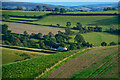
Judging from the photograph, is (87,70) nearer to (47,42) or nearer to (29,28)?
(47,42)

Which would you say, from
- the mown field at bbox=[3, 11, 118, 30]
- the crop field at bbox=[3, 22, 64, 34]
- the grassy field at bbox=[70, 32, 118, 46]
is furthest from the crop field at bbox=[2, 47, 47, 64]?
the mown field at bbox=[3, 11, 118, 30]

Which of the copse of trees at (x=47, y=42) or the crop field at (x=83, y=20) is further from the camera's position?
the crop field at (x=83, y=20)

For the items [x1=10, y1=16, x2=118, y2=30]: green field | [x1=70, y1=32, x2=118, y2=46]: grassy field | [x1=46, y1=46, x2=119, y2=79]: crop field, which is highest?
[x1=10, y1=16, x2=118, y2=30]: green field

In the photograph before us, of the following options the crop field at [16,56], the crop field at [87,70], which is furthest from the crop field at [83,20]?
the crop field at [87,70]

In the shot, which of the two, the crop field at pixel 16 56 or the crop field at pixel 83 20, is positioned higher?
→ the crop field at pixel 83 20

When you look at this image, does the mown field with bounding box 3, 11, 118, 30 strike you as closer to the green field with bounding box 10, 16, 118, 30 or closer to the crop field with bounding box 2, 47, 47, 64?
the green field with bounding box 10, 16, 118, 30

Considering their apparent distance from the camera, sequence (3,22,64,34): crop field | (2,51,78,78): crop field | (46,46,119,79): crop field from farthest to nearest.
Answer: (3,22,64,34): crop field, (2,51,78,78): crop field, (46,46,119,79): crop field

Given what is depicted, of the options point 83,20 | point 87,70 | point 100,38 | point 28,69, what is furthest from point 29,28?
point 87,70

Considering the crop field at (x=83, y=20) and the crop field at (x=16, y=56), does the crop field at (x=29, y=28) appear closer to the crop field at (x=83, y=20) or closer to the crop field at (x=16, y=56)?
the crop field at (x=83, y=20)

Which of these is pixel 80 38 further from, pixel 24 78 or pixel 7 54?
pixel 24 78

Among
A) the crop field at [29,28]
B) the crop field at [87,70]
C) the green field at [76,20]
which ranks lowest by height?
the crop field at [87,70]

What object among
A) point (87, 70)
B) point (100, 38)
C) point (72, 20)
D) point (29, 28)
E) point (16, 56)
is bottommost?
point (16, 56)

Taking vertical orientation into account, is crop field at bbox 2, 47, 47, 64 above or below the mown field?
below
